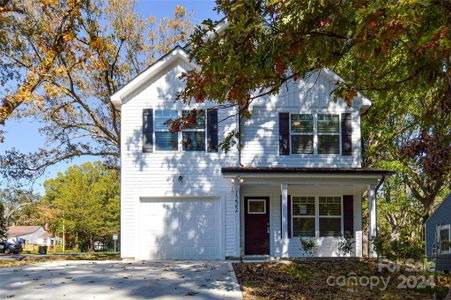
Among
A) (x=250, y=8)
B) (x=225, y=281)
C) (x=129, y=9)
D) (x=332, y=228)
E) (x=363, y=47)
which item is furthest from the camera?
(x=129, y=9)

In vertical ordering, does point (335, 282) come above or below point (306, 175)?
below

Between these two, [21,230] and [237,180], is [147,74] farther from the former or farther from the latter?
[21,230]

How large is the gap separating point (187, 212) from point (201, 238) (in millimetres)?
981

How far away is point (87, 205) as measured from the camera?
41.8 metres

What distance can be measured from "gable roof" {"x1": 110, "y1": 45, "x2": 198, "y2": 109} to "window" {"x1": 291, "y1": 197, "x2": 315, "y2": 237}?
6.42m

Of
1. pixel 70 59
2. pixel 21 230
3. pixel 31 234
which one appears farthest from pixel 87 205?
pixel 31 234

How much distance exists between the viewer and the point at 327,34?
7328mm

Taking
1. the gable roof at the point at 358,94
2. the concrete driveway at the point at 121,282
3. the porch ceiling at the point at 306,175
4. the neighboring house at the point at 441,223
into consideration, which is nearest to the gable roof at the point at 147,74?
the porch ceiling at the point at 306,175

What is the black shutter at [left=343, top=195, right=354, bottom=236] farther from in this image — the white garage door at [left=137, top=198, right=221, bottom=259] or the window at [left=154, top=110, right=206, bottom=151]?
the window at [left=154, top=110, right=206, bottom=151]

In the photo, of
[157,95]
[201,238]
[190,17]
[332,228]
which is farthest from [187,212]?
[190,17]

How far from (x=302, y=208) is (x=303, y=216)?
0.29 m

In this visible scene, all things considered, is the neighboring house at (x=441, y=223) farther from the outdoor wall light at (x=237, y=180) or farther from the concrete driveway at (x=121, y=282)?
the concrete driveway at (x=121, y=282)

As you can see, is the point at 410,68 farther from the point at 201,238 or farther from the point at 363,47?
the point at 201,238

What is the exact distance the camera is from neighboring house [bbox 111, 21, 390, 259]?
51.4 feet
